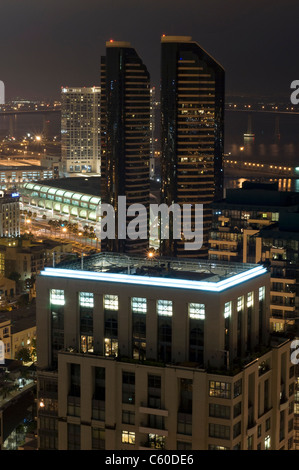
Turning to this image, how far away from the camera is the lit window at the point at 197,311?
531 cm

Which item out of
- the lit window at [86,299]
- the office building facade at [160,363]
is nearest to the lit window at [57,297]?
the office building facade at [160,363]

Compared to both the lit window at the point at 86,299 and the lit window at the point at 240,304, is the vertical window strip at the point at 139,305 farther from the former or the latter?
the lit window at the point at 240,304

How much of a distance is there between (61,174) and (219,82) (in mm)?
16261

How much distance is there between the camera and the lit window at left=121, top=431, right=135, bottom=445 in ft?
17.7

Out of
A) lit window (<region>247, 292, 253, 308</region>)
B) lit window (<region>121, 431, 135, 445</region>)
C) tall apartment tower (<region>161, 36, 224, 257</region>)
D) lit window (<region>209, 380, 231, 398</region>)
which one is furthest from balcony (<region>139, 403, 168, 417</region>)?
tall apartment tower (<region>161, 36, 224, 257</region>)

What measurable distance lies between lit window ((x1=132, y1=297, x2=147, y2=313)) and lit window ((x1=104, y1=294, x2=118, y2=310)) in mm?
105

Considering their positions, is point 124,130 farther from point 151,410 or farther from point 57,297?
point 151,410

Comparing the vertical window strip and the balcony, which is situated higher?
the vertical window strip

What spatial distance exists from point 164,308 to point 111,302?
1.05 ft

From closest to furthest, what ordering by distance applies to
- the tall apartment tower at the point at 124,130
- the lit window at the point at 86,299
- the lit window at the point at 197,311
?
the lit window at the point at 197,311 < the lit window at the point at 86,299 < the tall apartment tower at the point at 124,130

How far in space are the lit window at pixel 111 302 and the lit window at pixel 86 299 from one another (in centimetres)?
9

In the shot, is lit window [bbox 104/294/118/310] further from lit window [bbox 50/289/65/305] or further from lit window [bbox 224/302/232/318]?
lit window [bbox 224/302/232/318]

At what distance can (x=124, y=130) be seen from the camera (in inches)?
854
